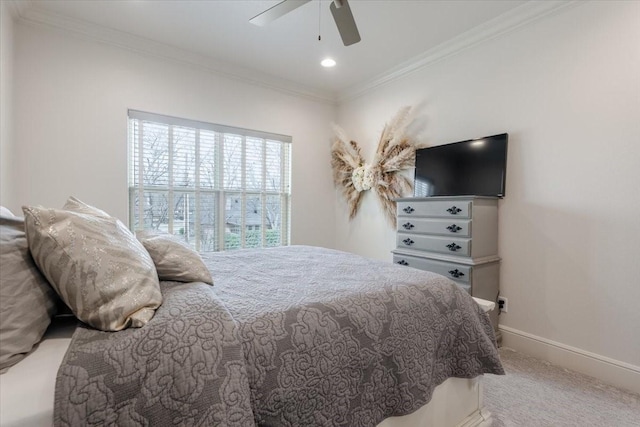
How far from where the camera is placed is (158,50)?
3113 millimetres

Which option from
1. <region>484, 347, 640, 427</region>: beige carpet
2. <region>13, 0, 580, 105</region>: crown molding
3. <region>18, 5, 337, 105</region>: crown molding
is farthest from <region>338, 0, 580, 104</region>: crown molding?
<region>484, 347, 640, 427</region>: beige carpet

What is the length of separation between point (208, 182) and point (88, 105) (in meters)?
1.32

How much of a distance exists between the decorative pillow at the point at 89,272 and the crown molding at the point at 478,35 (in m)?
3.32

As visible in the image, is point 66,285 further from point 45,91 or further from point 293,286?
point 45,91

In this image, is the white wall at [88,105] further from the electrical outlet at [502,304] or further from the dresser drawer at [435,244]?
the electrical outlet at [502,304]

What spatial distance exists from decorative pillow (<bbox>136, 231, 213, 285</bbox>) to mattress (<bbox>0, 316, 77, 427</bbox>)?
1.33 ft

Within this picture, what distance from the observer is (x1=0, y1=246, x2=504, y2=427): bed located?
69 centimetres

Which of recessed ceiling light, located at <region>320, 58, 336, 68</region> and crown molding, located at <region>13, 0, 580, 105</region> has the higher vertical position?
recessed ceiling light, located at <region>320, 58, 336, 68</region>

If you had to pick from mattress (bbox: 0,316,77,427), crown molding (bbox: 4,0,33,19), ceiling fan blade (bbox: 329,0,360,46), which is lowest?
mattress (bbox: 0,316,77,427)

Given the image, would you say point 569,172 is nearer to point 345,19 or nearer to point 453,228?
point 453,228

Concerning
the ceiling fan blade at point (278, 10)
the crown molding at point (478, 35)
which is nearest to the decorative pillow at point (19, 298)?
the ceiling fan blade at point (278, 10)

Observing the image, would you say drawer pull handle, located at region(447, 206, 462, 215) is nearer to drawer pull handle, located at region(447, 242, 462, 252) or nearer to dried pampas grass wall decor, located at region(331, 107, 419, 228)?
drawer pull handle, located at region(447, 242, 462, 252)

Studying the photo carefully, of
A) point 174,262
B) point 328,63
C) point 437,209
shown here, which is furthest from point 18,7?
point 437,209

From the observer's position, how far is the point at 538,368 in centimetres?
224
